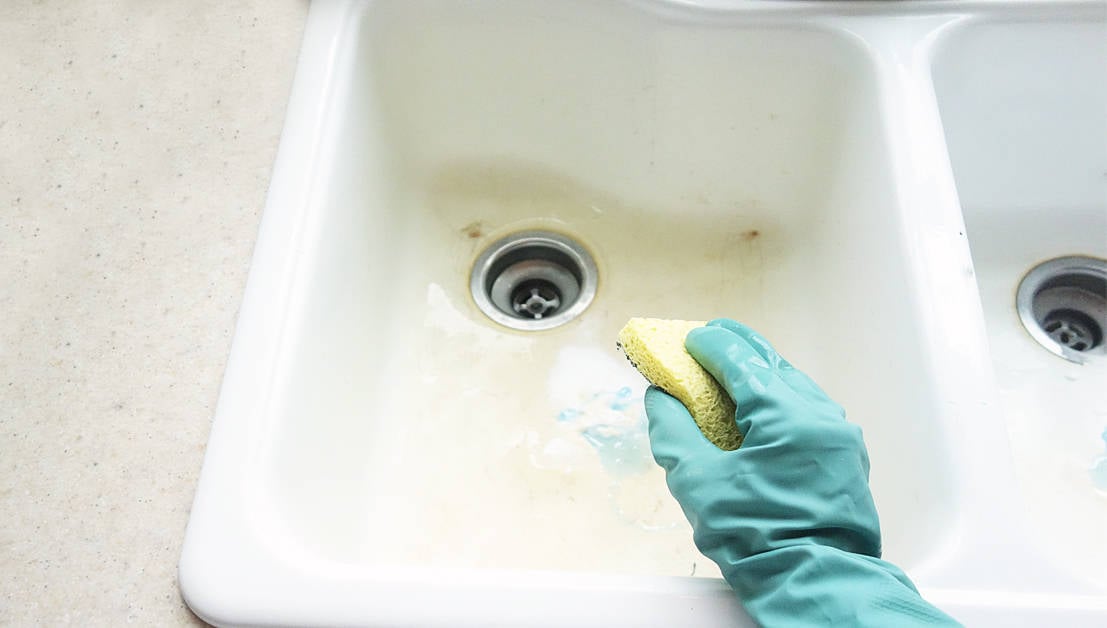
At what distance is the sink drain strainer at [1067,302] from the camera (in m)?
0.75

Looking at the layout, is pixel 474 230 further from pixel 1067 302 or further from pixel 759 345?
pixel 1067 302

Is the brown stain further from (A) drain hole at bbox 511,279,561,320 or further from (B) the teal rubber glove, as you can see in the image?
(B) the teal rubber glove

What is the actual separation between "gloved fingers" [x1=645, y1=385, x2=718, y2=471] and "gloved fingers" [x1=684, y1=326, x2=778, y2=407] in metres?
0.03

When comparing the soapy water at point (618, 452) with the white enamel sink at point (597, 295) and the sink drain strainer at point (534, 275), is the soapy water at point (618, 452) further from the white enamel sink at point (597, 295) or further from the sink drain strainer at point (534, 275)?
the sink drain strainer at point (534, 275)

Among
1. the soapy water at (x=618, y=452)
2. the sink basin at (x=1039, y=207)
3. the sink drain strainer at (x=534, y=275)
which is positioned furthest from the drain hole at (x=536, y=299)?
the sink basin at (x=1039, y=207)

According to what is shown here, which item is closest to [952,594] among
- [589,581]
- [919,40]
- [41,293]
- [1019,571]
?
[1019,571]

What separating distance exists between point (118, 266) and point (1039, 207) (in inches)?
31.1

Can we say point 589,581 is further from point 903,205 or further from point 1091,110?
point 1091,110

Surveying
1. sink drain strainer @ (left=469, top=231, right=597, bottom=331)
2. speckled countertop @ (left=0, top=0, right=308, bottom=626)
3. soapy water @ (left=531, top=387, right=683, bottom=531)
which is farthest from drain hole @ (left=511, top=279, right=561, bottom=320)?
speckled countertop @ (left=0, top=0, right=308, bottom=626)

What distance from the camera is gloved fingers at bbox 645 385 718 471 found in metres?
0.47

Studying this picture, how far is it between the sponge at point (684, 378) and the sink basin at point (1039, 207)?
31cm

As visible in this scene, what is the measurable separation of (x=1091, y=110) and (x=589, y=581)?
623 mm

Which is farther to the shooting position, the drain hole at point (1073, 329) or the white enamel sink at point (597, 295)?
the drain hole at point (1073, 329)

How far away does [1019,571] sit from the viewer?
452 millimetres
